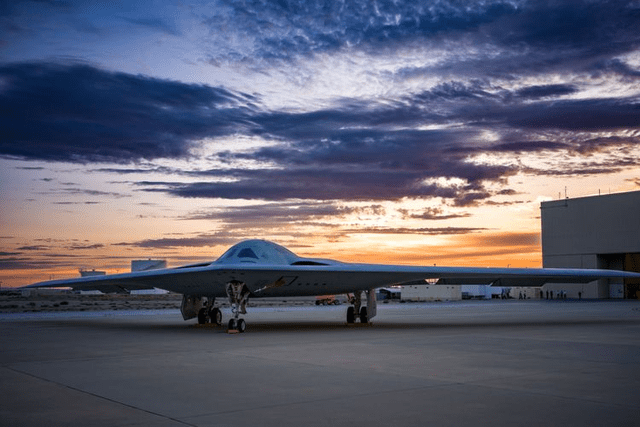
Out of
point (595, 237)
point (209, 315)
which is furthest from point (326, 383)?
point (595, 237)

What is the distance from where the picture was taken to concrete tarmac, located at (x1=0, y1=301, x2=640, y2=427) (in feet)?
19.9

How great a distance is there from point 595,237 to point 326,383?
5963cm

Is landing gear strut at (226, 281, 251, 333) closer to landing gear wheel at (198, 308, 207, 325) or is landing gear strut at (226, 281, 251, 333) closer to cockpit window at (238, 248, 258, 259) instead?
cockpit window at (238, 248, 258, 259)

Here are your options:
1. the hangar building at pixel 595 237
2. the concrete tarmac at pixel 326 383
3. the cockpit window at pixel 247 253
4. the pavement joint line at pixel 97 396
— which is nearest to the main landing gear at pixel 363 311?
the cockpit window at pixel 247 253

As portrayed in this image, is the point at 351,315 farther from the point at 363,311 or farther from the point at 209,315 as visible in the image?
the point at 209,315

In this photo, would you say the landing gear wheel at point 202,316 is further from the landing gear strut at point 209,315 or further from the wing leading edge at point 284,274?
the wing leading edge at point 284,274

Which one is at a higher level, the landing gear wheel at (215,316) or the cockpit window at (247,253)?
the cockpit window at (247,253)

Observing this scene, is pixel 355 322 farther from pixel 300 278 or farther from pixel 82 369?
pixel 82 369

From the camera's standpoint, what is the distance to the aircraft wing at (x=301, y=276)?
17341mm

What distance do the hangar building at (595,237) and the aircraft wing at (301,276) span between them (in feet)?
134

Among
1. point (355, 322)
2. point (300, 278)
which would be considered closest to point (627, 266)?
point (355, 322)

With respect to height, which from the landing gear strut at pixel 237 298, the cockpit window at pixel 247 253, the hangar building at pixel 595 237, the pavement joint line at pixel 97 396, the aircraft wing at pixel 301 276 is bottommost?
the pavement joint line at pixel 97 396

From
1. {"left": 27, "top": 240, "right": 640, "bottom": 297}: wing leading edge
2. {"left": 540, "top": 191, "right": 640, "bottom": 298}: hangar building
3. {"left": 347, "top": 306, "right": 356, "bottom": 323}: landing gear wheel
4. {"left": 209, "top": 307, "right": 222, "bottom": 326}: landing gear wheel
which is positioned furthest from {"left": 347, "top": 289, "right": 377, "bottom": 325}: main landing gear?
{"left": 540, "top": 191, "right": 640, "bottom": 298}: hangar building

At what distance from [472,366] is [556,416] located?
3.48 meters
